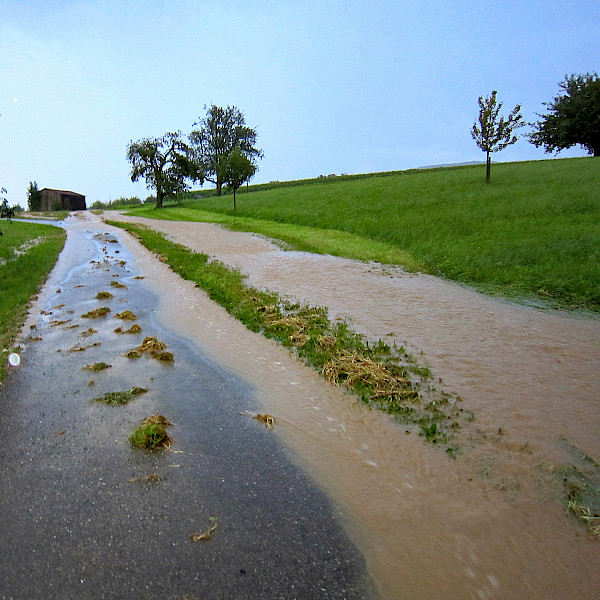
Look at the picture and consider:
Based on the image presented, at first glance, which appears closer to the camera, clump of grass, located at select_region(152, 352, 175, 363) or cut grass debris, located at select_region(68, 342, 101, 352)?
clump of grass, located at select_region(152, 352, 175, 363)

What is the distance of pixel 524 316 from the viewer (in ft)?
34.6

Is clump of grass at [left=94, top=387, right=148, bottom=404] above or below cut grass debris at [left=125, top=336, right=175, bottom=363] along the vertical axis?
below

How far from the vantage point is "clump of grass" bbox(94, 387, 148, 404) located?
6.10m

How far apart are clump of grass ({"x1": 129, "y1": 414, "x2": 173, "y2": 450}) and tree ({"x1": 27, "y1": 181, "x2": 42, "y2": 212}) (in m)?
96.1

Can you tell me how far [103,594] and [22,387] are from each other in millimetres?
4684

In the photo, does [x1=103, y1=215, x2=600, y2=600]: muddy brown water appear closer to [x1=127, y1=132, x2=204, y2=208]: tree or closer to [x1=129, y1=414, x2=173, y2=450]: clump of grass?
[x1=129, y1=414, x2=173, y2=450]: clump of grass

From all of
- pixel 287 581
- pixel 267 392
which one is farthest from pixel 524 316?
pixel 287 581

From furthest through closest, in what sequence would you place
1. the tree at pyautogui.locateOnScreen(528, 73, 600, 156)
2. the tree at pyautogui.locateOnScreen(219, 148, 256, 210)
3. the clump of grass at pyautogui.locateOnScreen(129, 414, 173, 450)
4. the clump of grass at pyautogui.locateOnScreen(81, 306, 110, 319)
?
the tree at pyautogui.locateOnScreen(528, 73, 600, 156) → the tree at pyautogui.locateOnScreen(219, 148, 256, 210) → the clump of grass at pyautogui.locateOnScreen(81, 306, 110, 319) → the clump of grass at pyautogui.locateOnScreen(129, 414, 173, 450)

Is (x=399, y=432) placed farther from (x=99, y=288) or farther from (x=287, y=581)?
(x=99, y=288)

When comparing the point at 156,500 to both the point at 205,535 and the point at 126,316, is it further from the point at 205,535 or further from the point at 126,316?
the point at 126,316

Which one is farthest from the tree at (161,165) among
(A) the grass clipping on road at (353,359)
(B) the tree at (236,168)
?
(A) the grass clipping on road at (353,359)

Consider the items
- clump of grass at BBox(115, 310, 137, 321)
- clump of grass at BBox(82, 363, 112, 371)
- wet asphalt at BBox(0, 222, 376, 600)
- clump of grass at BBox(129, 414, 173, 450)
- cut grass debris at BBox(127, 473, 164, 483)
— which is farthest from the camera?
clump of grass at BBox(115, 310, 137, 321)

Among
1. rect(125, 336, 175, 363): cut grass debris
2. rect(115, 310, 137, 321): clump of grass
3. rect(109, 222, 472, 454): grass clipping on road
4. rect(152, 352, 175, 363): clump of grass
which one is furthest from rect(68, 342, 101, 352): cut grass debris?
rect(109, 222, 472, 454): grass clipping on road

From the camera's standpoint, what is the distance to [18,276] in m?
14.8
